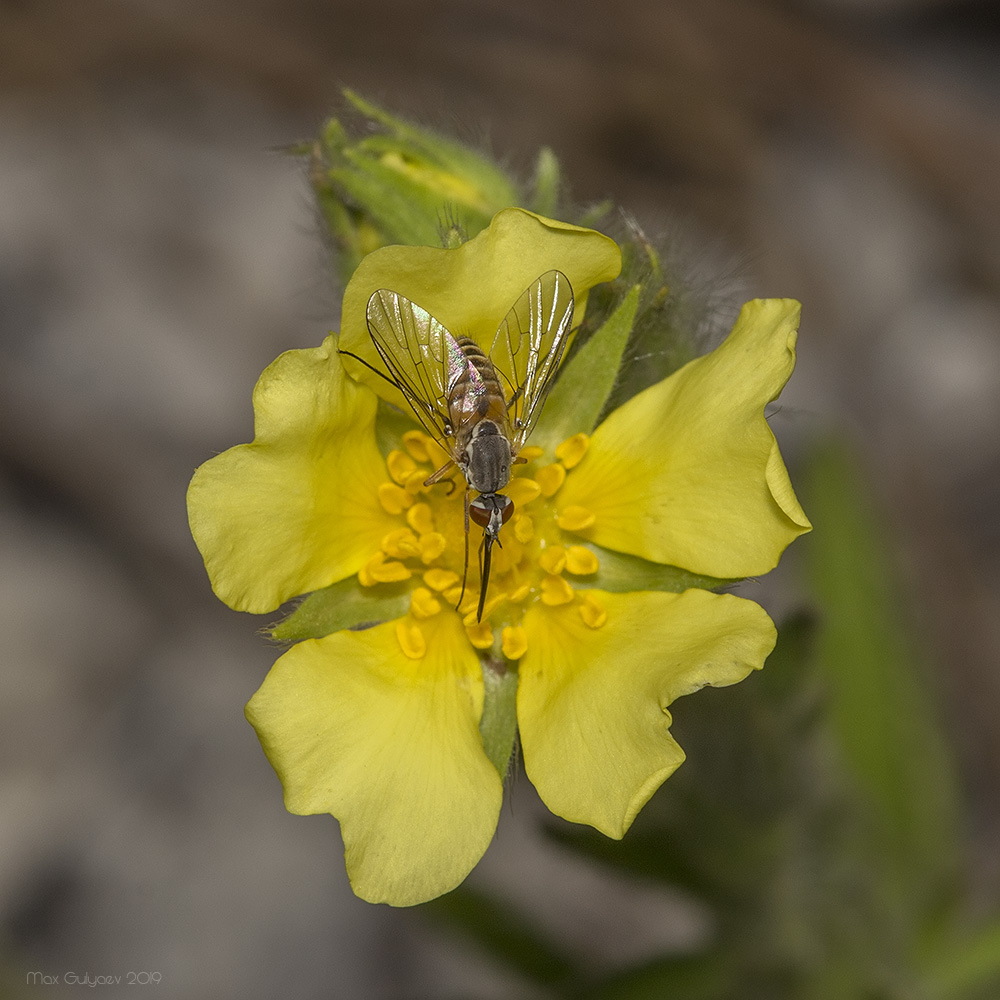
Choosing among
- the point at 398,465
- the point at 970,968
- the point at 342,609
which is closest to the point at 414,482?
the point at 398,465

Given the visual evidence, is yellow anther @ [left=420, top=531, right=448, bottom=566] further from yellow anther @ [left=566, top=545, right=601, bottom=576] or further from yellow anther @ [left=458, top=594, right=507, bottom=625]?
yellow anther @ [left=566, top=545, right=601, bottom=576]

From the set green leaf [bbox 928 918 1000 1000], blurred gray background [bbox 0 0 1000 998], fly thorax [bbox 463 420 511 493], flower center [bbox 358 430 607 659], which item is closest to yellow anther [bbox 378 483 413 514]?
flower center [bbox 358 430 607 659]

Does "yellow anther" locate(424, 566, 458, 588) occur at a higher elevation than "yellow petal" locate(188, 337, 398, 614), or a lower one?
lower

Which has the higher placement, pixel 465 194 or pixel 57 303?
pixel 465 194

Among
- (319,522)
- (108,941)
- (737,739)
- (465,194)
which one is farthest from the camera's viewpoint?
(108,941)

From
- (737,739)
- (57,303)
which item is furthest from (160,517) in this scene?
(737,739)

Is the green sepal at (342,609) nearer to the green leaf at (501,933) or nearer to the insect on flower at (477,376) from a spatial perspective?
the insect on flower at (477,376)

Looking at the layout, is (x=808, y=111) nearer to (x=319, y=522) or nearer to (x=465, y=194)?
(x=465, y=194)

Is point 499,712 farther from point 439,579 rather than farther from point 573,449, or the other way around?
Answer: point 573,449
